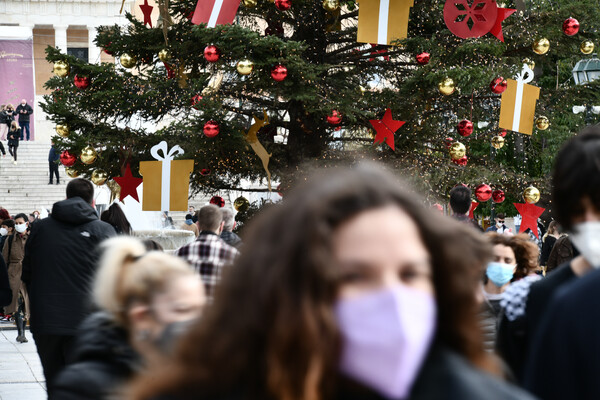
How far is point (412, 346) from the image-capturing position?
139cm

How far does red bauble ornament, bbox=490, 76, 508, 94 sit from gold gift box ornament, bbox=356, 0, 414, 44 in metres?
1.49

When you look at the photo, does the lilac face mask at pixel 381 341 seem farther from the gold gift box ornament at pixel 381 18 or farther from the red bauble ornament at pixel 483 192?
the red bauble ornament at pixel 483 192

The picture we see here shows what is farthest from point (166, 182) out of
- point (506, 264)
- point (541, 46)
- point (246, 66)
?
point (506, 264)

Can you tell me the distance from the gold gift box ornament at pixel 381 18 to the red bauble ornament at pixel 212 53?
1594mm

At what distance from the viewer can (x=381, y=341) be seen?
54.4 inches

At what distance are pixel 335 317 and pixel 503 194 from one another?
1074 centimetres

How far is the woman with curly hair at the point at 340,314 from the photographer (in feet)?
4.54

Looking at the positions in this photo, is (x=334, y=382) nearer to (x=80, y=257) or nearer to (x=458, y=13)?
(x=80, y=257)

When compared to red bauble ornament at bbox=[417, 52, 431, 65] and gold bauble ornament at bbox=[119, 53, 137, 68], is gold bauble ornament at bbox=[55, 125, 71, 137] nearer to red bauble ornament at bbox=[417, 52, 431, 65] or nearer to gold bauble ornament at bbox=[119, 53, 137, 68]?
gold bauble ornament at bbox=[119, 53, 137, 68]

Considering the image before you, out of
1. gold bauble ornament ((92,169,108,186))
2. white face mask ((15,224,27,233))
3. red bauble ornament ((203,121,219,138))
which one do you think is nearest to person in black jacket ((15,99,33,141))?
white face mask ((15,224,27,233))

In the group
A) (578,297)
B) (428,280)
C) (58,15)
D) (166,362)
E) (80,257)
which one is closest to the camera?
(428,280)

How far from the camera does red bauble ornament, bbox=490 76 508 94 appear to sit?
10992mm

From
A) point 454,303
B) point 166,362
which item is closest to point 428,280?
point 454,303

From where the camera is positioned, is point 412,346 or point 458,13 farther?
point 458,13
